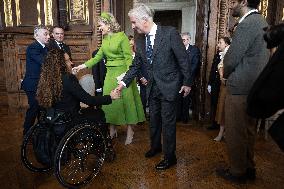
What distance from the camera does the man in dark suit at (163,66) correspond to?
107 inches

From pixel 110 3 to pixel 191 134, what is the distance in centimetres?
262

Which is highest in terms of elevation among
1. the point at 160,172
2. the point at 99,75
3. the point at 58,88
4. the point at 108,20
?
the point at 108,20

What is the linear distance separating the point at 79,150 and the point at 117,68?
1.31m

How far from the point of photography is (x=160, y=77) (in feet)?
9.18

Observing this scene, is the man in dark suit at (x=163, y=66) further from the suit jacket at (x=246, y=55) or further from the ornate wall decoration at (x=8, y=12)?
the ornate wall decoration at (x=8, y=12)

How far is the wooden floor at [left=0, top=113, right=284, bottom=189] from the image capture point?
8.86 ft

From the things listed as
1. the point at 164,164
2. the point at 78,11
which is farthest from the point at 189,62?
the point at 78,11

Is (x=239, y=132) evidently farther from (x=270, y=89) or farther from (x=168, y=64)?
(x=270, y=89)

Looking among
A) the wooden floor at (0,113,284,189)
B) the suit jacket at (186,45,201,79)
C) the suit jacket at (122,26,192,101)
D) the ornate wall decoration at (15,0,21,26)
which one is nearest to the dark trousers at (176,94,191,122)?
the suit jacket at (186,45,201,79)

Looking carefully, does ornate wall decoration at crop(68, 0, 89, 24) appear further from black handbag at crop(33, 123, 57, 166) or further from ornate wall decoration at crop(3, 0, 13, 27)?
black handbag at crop(33, 123, 57, 166)

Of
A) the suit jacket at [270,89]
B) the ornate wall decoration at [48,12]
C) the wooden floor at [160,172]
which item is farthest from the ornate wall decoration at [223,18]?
the suit jacket at [270,89]

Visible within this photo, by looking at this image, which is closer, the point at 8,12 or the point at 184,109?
the point at 184,109

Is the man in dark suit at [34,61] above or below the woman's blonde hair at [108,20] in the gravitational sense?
below

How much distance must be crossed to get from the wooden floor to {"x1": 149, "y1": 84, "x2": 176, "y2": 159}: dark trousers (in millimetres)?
274
